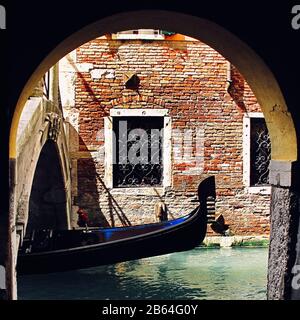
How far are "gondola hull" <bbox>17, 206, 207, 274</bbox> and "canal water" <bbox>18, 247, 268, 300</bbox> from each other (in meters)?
0.28

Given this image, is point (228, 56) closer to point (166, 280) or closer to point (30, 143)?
point (30, 143)

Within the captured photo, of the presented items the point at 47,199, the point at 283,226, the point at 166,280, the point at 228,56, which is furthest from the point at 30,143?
the point at 283,226

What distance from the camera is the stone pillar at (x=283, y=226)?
2.29 metres

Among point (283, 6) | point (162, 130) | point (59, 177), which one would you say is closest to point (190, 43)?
point (162, 130)

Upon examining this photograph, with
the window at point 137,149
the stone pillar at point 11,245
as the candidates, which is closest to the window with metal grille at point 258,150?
the window at point 137,149

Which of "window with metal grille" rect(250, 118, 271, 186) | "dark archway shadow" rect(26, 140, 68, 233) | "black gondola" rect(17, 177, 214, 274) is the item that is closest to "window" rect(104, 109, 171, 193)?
"dark archway shadow" rect(26, 140, 68, 233)

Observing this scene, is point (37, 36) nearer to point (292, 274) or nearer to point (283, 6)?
point (283, 6)

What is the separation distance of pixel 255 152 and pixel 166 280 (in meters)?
2.82

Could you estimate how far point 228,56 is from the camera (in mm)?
2566

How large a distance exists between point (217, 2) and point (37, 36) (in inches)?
26.4

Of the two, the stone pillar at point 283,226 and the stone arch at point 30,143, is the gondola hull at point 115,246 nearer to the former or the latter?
the stone arch at point 30,143

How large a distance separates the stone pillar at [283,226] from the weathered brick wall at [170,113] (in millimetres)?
5674

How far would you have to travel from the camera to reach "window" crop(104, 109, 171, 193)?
8.05 meters

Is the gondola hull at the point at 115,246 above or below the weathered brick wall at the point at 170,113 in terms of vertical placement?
below
